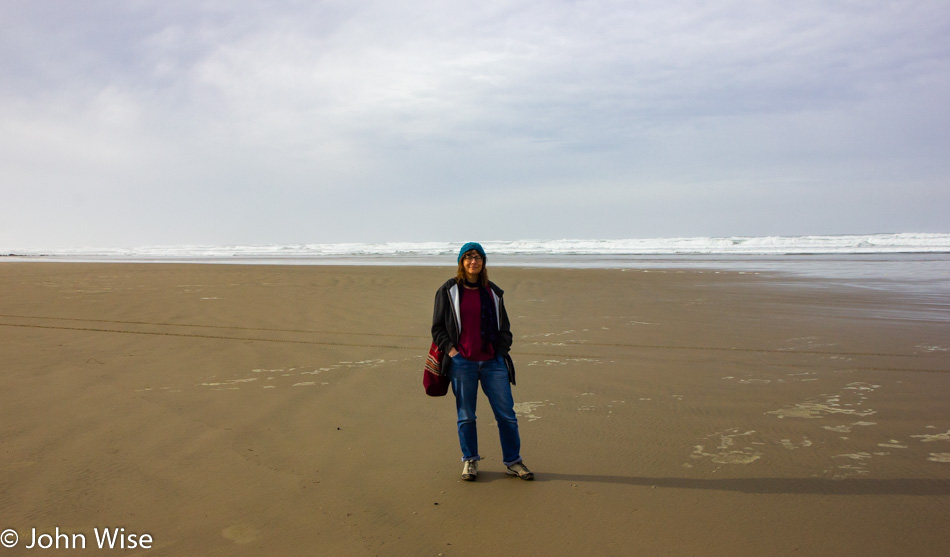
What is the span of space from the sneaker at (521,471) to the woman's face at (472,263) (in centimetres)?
132

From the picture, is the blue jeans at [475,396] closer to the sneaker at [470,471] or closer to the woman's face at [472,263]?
the sneaker at [470,471]

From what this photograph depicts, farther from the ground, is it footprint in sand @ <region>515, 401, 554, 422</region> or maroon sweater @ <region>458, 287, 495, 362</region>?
maroon sweater @ <region>458, 287, 495, 362</region>

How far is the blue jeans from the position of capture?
161 inches

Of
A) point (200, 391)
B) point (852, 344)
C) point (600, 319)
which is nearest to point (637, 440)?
point (200, 391)

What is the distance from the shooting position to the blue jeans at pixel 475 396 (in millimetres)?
4086

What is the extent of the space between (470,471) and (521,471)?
34 cm

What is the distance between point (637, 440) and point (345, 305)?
29.9ft

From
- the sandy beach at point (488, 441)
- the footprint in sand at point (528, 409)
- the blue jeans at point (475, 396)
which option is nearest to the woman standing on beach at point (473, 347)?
the blue jeans at point (475, 396)

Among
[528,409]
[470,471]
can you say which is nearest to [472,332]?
[470,471]

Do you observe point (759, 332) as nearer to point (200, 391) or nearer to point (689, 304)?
point (689, 304)

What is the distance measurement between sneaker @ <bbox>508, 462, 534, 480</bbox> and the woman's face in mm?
1322

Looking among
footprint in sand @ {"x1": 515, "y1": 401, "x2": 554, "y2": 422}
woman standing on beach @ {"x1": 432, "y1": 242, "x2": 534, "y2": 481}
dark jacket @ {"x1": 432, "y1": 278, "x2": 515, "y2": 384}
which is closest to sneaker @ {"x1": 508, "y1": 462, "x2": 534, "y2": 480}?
woman standing on beach @ {"x1": 432, "y1": 242, "x2": 534, "y2": 481}

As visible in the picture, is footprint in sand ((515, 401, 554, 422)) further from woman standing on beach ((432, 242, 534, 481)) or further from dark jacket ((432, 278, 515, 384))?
dark jacket ((432, 278, 515, 384))

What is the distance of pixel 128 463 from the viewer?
4.27 meters
